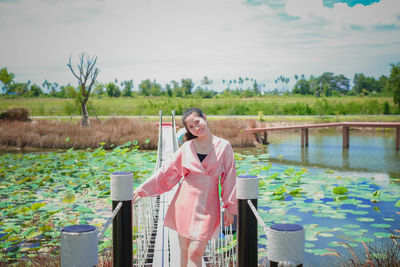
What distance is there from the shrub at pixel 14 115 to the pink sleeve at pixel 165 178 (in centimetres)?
1641

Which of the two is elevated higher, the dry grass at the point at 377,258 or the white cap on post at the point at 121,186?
the white cap on post at the point at 121,186

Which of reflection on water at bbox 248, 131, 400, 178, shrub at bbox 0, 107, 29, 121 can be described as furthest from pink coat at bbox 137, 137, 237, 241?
shrub at bbox 0, 107, 29, 121

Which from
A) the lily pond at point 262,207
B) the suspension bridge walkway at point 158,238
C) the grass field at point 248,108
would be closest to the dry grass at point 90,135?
the lily pond at point 262,207

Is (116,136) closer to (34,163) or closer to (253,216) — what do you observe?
(34,163)

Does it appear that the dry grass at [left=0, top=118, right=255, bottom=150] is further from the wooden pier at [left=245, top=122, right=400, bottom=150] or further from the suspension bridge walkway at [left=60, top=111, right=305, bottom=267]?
the suspension bridge walkway at [left=60, top=111, right=305, bottom=267]

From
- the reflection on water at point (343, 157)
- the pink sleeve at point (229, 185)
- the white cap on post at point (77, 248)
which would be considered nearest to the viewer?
the white cap on post at point (77, 248)

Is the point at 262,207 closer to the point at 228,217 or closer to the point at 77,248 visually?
the point at 228,217

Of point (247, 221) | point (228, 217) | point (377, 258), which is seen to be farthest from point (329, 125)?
point (247, 221)

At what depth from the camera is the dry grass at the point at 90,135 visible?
11891 millimetres

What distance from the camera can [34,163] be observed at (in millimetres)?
7785

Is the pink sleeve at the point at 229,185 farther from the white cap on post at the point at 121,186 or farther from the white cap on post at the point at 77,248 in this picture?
the white cap on post at the point at 77,248

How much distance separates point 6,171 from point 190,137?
606 cm

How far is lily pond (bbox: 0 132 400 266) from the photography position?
12.5ft

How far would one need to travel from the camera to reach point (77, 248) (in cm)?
106
